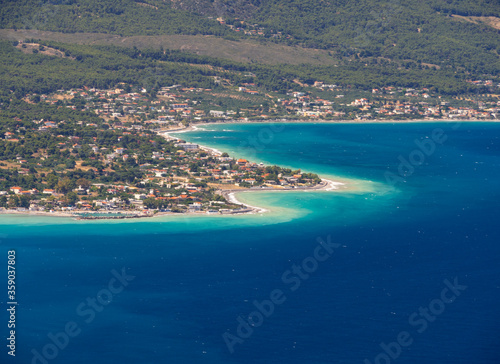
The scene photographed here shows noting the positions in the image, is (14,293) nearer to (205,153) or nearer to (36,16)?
(205,153)

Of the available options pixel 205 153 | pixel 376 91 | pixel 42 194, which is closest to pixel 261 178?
pixel 205 153

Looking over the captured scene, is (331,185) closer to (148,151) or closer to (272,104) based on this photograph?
(148,151)

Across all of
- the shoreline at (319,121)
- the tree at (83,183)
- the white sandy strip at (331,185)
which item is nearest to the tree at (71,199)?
the tree at (83,183)

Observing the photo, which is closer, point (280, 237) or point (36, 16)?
point (280, 237)

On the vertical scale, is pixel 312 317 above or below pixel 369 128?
above

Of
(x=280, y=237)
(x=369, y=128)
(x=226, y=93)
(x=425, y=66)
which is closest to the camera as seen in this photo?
(x=280, y=237)

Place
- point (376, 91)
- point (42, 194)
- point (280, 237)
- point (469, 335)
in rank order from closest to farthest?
1. point (469, 335)
2. point (280, 237)
3. point (42, 194)
4. point (376, 91)

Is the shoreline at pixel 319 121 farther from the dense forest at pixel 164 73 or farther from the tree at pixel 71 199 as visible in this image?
the tree at pixel 71 199

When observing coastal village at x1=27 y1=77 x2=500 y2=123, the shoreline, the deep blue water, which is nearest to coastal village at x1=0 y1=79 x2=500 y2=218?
coastal village at x1=27 y1=77 x2=500 y2=123
